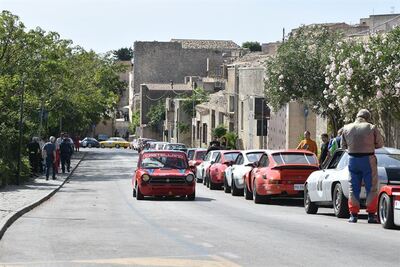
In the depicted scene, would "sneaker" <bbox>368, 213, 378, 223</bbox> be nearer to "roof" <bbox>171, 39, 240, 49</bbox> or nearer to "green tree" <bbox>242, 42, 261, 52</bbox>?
"roof" <bbox>171, 39, 240, 49</bbox>

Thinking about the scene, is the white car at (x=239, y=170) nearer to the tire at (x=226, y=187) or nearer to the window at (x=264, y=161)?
the tire at (x=226, y=187)

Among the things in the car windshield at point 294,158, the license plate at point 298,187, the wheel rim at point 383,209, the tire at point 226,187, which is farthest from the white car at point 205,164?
the wheel rim at point 383,209

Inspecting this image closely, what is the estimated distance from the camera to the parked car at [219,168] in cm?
3728

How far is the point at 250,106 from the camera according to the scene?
71875mm

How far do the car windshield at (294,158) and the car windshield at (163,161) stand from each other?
158 inches

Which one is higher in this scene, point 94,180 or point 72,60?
point 72,60

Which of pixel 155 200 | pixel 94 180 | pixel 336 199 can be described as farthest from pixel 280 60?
pixel 336 199

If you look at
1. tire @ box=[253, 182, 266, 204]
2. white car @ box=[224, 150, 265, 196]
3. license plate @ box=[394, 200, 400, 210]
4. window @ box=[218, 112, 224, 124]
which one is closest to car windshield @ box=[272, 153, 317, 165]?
tire @ box=[253, 182, 266, 204]

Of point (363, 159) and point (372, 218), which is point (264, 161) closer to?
point (372, 218)

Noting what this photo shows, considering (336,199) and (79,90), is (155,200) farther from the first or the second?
(79,90)

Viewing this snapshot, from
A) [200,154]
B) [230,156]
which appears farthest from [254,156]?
[200,154]

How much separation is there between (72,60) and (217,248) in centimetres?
6543

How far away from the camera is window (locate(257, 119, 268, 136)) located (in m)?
60.2

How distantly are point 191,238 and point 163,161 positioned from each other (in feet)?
49.2
